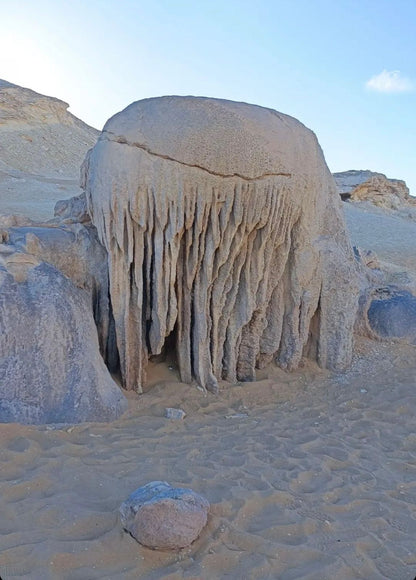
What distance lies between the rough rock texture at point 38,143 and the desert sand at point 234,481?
43.1ft

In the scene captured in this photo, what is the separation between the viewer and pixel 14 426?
10.2 ft

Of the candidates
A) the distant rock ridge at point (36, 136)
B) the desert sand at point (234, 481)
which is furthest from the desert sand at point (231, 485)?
the distant rock ridge at point (36, 136)

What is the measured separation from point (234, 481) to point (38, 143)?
20475 mm

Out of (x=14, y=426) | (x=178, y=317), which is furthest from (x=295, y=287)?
(x=14, y=426)

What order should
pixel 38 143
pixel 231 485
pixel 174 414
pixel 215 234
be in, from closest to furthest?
pixel 231 485 < pixel 174 414 < pixel 215 234 < pixel 38 143

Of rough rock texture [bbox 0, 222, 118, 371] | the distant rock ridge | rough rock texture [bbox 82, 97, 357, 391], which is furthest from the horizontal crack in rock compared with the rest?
the distant rock ridge

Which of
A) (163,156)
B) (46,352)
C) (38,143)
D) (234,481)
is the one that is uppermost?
(163,156)

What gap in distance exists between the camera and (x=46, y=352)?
3.65m

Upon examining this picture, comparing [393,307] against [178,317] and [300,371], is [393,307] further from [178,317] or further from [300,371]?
[178,317]

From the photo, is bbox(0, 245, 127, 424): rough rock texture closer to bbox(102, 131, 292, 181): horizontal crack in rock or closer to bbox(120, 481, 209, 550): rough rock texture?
bbox(102, 131, 292, 181): horizontal crack in rock

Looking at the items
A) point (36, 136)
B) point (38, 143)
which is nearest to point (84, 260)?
point (38, 143)

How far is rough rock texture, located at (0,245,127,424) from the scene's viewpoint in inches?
137

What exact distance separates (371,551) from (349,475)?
2.44 feet

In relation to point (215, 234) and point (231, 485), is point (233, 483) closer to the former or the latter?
point (231, 485)
